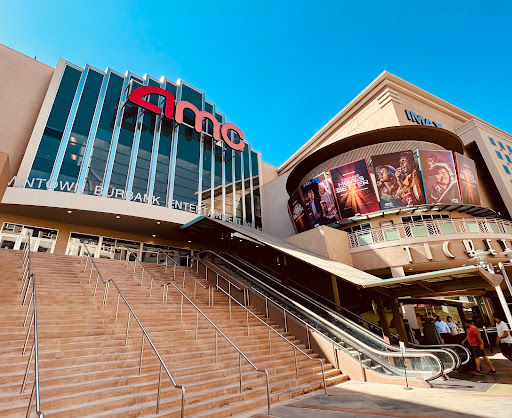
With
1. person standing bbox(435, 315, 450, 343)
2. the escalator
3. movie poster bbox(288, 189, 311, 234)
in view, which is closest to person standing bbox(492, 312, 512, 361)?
the escalator

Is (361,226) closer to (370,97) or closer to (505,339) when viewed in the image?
(505,339)

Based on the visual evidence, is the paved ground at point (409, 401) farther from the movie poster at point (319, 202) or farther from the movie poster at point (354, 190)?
the movie poster at point (319, 202)

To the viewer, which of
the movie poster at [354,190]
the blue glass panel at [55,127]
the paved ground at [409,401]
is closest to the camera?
the paved ground at [409,401]

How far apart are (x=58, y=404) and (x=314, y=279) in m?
14.2

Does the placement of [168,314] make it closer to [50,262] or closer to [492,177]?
[50,262]

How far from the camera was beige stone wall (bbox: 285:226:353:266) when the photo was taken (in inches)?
570

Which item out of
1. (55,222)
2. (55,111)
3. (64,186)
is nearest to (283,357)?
(64,186)

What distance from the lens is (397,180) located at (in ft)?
56.1

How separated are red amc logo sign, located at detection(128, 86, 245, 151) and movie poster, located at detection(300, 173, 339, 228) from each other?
28.0 ft

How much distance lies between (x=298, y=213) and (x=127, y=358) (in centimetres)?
1662

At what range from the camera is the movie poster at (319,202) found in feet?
60.2

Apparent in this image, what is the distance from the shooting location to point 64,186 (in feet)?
50.4

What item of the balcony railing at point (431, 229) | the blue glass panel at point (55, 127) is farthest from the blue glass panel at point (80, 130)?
the balcony railing at point (431, 229)

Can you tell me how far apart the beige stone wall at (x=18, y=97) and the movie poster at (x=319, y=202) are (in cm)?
1814
